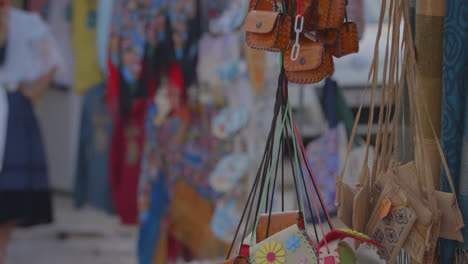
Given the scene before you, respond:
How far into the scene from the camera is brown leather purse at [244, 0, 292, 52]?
3.08 ft

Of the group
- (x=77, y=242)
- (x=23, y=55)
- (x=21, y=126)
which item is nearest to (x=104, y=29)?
(x=23, y=55)

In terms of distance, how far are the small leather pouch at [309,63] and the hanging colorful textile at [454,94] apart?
0.24 m

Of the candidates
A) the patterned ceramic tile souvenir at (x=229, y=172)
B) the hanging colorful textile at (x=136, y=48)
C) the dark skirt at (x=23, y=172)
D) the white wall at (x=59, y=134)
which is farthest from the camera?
the white wall at (x=59, y=134)

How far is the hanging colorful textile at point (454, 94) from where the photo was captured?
0.99m

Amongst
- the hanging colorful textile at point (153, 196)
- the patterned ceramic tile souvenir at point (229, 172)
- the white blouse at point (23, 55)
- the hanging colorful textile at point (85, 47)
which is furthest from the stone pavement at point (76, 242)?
the patterned ceramic tile souvenir at point (229, 172)

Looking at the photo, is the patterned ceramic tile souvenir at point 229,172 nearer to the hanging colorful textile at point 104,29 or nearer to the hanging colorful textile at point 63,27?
the hanging colorful textile at point 104,29

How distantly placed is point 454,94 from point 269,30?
387 mm

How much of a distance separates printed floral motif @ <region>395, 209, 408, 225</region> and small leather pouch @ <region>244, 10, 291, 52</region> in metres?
0.38

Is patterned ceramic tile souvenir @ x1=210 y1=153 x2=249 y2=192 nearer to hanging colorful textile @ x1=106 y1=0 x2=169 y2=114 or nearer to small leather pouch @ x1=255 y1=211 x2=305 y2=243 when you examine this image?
hanging colorful textile @ x1=106 y1=0 x2=169 y2=114

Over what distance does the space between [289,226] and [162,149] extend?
175 cm

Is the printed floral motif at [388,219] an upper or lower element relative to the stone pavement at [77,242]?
upper

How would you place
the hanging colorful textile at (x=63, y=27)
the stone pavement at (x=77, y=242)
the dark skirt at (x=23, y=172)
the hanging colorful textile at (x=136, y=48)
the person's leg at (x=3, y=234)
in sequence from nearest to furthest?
the hanging colorful textile at (x=136, y=48), the dark skirt at (x=23, y=172), the person's leg at (x=3, y=234), the stone pavement at (x=77, y=242), the hanging colorful textile at (x=63, y=27)

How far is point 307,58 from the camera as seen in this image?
3.09 ft

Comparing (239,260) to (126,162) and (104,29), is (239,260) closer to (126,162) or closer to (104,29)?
(126,162)
